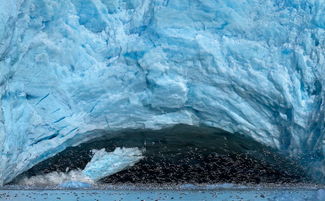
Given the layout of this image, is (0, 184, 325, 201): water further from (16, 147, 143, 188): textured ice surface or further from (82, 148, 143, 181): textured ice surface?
(82, 148, 143, 181): textured ice surface

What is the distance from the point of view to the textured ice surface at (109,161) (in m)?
7.29

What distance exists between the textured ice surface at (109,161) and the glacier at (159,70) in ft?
1.57

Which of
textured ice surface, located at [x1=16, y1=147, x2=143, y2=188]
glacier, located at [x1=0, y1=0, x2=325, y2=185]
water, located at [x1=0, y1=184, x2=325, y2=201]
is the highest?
glacier, located at [x1=0, y1=0, x2=325, y2=185]

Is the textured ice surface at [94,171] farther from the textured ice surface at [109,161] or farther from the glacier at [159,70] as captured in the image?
the glacier at [159,70]

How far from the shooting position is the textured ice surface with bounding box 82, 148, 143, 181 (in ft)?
23.9

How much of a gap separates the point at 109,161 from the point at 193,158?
1283 mm

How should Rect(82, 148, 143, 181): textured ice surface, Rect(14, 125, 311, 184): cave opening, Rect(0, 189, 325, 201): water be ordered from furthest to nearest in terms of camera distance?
Rect(82, 148, 143, 181): textured ice surface
Rect(14, 125, 311, 184): cave opening
Rect(0, 189, 325, 201): water

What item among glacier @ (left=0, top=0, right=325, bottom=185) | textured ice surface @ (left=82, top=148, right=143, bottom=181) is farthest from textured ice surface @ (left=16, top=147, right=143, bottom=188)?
glacier @ (left=0, top=0, right=325, bottom=185)

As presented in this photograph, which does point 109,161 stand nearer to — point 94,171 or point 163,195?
point 94,171

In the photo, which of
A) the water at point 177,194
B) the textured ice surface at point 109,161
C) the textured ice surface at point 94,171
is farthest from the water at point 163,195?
the textured ice surface at point 109,161

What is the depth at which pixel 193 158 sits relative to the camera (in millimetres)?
7477

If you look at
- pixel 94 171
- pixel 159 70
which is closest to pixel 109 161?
pixel 94 171

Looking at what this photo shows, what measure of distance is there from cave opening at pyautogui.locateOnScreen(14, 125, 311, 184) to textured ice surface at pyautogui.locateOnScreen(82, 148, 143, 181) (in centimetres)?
7

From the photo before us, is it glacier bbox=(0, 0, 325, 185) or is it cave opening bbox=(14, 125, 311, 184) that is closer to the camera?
glacier bbox=(0, 0, 325, 185)
